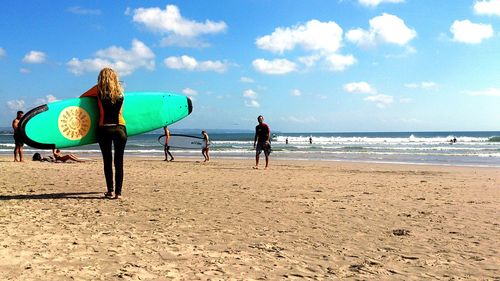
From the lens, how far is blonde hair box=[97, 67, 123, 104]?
615 cm

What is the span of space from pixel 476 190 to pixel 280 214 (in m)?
5.39

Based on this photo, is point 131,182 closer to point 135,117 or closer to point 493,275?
point 135,117

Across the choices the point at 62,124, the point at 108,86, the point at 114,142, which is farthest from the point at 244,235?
the point at 62,124

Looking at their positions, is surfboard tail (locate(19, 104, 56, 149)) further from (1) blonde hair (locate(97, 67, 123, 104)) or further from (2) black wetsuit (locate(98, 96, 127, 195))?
(1) blonde hair (locate(97, 67, 123, 104))

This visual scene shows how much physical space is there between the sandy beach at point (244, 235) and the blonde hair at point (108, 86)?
1.54 meters

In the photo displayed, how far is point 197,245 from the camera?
4102 millimetres

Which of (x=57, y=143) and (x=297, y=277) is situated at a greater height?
(x=57, y=143)

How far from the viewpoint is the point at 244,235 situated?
452 cm

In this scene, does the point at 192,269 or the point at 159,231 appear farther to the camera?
the point at 159,231

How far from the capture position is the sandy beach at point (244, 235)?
3.41 meters

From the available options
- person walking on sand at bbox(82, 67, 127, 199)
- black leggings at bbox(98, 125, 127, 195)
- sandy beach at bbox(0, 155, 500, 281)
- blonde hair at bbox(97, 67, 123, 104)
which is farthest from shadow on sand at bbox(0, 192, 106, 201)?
blonde hair at bbox(97, 67, 123, 104)

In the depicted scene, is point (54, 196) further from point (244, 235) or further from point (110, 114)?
point (244, 235)

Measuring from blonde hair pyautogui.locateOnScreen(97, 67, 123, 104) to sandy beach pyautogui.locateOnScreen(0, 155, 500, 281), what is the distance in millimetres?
1541

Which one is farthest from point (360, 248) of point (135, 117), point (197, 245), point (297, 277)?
point (135, 117)
